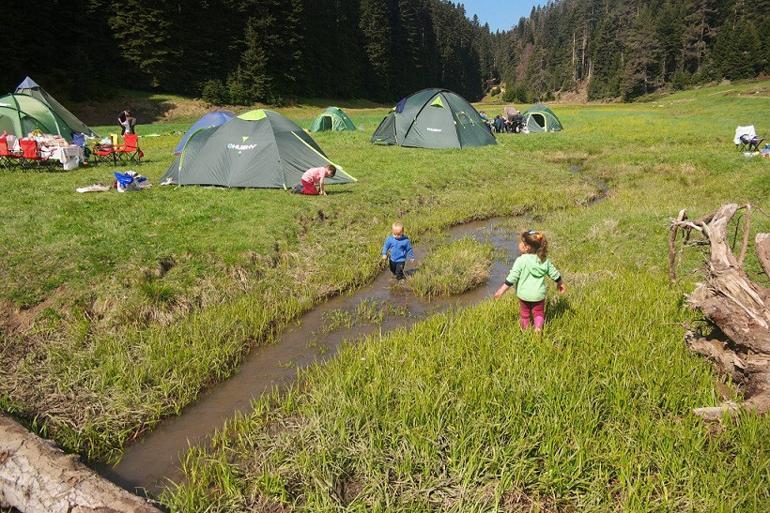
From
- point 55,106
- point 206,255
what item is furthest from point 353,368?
point 55,106

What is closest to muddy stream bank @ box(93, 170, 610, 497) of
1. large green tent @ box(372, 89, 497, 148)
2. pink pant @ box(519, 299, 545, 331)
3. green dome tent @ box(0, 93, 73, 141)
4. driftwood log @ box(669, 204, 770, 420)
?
pink pant @ box(519, 299, 545, 331)

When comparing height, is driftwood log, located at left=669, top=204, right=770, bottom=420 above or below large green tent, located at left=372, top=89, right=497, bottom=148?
below

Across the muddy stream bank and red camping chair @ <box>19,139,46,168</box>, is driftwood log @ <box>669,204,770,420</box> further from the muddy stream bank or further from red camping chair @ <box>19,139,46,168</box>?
red camping chair @ <box>19,139,46,168</box>

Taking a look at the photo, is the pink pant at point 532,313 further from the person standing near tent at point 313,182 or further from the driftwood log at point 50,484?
the person standing near tent at point 313,182

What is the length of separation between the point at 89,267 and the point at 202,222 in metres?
2.85

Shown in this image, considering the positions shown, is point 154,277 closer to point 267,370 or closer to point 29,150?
point 267,370

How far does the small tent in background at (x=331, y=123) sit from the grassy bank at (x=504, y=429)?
25435mm

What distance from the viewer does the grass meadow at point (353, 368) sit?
12.7ft

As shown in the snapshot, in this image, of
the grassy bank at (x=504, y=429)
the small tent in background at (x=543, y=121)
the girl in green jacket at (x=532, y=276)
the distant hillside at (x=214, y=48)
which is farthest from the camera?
the distant hillside at (x=214, y=48)

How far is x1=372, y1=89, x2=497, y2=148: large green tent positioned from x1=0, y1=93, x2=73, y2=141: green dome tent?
14.4 metres

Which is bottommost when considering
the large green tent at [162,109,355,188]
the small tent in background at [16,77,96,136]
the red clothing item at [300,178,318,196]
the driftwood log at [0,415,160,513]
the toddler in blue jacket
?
the driftwood log at [0,415,160,513]

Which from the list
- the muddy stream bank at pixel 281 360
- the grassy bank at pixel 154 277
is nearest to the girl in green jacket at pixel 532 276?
the muddy stream bank at pixel 281 360

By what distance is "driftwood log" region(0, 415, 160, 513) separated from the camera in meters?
3.51

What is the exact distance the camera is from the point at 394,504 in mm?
3771
